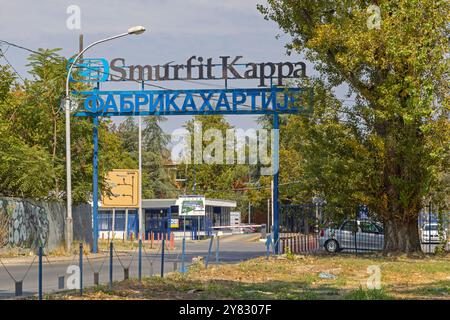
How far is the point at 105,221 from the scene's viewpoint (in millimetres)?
68625

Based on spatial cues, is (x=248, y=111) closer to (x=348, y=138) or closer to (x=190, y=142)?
(x=348, y=138)

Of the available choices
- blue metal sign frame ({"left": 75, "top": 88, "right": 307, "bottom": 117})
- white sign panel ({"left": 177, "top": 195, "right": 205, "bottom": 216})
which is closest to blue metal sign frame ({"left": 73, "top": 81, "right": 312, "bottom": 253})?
blue metal sign frame ({"left": 75, "top": 88, "right": 307, "bottom": 117})

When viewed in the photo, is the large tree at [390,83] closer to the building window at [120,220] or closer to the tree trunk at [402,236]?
the tree trunk at [402,236]

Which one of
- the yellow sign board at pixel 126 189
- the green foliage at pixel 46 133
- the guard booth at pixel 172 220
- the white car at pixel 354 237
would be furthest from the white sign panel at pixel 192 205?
the white car at pixel 354 237

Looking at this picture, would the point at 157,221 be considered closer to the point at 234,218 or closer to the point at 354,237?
the point at 234,218

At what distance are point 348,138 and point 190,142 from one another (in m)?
49.7

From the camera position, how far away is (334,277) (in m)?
23.7

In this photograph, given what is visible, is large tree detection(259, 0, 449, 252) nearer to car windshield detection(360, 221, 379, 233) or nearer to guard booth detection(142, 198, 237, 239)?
car windshield detection(360, 221, 379, 233)

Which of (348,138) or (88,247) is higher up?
(348,138)

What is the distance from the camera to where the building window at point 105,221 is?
68188 millimetres

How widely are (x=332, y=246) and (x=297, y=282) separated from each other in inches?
656

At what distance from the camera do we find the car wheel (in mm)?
38119
